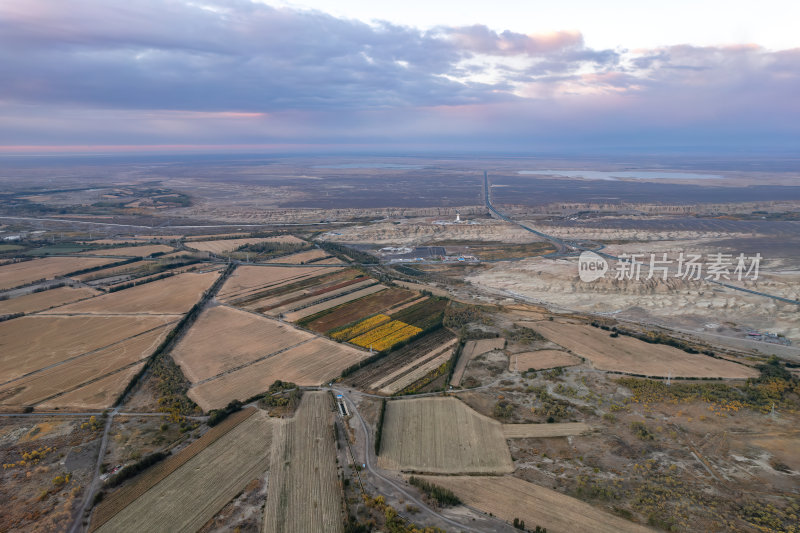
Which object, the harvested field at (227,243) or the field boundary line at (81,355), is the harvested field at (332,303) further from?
the harvested field at (227,243)

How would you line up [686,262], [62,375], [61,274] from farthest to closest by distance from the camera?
[686,262], [61,274], [62,375]

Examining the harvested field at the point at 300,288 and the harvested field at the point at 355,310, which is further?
the harvested field at the point at 300,288

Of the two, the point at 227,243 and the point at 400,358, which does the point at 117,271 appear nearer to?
the point at 227,243

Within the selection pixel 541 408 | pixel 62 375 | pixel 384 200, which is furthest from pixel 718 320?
pixel 384 200

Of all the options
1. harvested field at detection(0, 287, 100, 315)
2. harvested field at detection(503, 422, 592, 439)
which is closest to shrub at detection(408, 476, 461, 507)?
harvested field at detection(503, 422, 592, 439)

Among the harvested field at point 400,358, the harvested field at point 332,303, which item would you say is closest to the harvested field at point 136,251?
the harvested field at point 332,303

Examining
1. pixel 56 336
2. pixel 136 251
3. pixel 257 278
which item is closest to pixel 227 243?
pixel 136 251

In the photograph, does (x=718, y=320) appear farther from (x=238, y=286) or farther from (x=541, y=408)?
(x=238, y=286)
